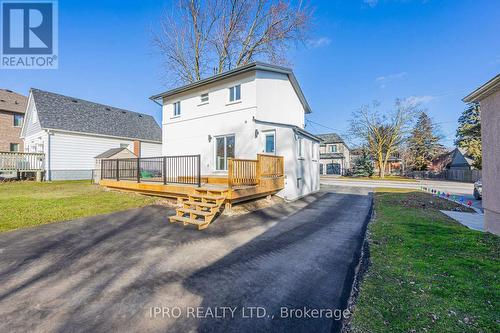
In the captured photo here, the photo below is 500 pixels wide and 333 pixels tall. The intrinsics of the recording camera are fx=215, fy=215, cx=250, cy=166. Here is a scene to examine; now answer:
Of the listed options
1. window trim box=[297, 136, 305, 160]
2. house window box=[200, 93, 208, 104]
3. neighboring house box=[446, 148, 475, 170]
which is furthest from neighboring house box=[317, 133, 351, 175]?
house window box=[200, 93, 208, 104]

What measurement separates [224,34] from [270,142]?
525 inches

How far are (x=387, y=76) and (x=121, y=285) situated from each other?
87.2ft

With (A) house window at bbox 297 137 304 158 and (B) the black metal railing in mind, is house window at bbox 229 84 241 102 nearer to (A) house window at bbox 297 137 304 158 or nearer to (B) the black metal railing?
(B) the black metal railing

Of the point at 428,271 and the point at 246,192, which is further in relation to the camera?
the point at 246,192

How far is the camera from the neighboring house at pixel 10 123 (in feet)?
74.2

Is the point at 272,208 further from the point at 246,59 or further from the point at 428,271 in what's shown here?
the point at 246,59

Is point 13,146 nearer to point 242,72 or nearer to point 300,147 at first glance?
point 242,72

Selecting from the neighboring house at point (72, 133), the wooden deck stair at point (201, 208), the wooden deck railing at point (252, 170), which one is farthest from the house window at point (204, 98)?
the neighboring house at point (72, 133)

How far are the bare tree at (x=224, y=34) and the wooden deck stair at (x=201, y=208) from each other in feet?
50.2

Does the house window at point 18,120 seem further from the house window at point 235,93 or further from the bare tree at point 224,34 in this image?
the house window at point 235,93

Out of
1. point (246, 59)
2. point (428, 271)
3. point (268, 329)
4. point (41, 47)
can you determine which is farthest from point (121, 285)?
point (246, 59)

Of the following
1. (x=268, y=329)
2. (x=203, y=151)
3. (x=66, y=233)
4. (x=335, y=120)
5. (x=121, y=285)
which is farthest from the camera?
(x=335, y=120)

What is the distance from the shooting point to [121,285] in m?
3.41

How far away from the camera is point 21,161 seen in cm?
1562
